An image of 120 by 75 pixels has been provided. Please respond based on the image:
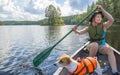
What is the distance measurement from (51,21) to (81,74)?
113160 mm

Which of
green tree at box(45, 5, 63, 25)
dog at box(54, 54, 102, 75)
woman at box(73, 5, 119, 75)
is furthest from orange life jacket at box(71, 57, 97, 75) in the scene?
green tree at box(45, 5, 63, 25)

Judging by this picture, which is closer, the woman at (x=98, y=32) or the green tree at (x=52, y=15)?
the woman at (x=98, y=32)

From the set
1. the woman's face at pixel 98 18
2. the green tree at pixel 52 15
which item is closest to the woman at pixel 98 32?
the woman's face at pixel 98 18

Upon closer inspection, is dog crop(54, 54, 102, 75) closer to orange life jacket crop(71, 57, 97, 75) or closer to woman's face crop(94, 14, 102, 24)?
orange life jacket crop(71, 57, 97, 75)

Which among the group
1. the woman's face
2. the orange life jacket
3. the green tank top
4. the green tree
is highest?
the woman's face

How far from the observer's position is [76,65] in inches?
261

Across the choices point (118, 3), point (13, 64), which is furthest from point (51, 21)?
point (13, 64)

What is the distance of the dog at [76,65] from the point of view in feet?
20.9

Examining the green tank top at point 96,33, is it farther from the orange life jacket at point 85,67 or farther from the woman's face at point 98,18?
the orange life jacket at point 85,67

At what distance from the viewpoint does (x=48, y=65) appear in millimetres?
12930

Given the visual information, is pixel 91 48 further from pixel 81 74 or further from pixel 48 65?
pixel 48 65

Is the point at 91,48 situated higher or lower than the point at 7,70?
higher

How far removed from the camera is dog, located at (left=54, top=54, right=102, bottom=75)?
20.9 ft

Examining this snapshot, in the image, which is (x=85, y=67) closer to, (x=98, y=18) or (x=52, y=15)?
(x=98, y=18)
